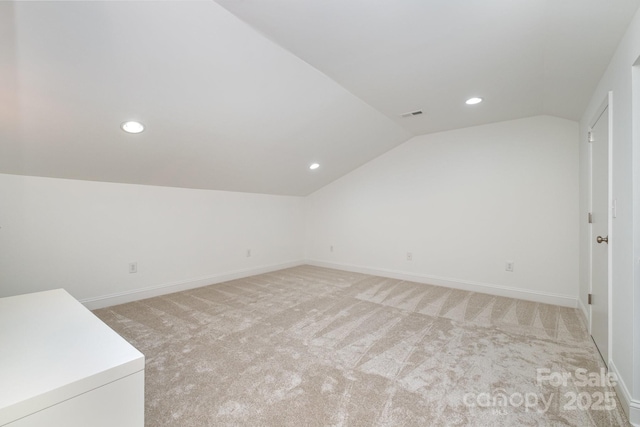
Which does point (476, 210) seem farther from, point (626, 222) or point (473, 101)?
point (626, 222)

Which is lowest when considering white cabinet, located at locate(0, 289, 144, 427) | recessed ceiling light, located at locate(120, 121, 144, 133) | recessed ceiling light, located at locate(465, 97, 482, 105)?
white cabinet, located at locate(0, 289, 144, 427)

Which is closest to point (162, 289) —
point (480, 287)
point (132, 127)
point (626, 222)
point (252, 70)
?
point (132, 127)

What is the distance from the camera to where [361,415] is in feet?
4.87

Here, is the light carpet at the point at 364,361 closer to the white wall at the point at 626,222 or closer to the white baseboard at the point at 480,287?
the white baseboard at the point at 480,287

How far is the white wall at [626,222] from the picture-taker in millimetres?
1461

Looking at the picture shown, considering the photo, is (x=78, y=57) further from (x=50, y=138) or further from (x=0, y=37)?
(x=50, y=138)

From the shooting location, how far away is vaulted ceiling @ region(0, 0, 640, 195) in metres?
1.56

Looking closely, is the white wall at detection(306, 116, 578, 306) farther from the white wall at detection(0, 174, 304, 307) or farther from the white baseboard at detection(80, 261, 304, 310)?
the white wall at detection(0, 174, 304, 307)

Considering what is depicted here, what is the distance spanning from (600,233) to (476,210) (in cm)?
157

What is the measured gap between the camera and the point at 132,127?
2.34m

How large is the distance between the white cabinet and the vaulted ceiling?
150 cm

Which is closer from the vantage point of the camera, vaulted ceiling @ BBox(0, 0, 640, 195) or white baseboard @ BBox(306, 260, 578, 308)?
vaulted ceiling @ BBox(0, 0, 640, 195)

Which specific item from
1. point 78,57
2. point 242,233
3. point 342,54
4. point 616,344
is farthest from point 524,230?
point 78,57

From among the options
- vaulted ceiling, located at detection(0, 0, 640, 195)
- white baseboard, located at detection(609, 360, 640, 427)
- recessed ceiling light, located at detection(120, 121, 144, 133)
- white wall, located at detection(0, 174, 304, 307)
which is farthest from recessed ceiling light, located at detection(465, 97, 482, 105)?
white wall, located at detection(0, 174, 304, 307)
